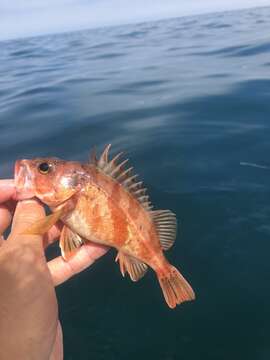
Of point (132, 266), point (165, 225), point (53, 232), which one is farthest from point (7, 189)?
point (165, 225)

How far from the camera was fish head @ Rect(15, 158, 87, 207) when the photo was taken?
13.7 feet

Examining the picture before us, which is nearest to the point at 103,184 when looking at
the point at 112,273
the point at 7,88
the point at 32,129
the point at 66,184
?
the point at 66,184

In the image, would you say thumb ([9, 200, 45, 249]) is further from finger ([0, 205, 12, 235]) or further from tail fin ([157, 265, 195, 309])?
tail fin ([157, 265, 195, 309])

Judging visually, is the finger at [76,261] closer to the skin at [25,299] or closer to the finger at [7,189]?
the skin at [25,299]

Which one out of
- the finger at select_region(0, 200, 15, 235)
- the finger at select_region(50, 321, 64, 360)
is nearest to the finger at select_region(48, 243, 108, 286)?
the finger at select_region(50, 321, 64, 360)

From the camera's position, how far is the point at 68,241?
4.45 meters

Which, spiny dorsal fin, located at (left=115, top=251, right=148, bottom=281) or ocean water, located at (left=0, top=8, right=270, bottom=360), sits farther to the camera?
ocean water, located at (left=0, top=8, right=270, bottom=360)

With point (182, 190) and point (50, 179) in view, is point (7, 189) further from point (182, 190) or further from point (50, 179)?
point (182, 190)

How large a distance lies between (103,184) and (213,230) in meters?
2.89

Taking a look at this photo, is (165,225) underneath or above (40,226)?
underneath

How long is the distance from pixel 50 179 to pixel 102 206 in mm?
659

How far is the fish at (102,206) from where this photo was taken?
4188 millimetres

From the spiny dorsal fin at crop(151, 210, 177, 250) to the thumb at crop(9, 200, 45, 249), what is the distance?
134 centimetres

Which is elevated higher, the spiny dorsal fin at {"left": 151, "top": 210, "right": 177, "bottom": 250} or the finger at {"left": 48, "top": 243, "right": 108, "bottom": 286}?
the spiny dorsal fin at {"left": 151, "top": 210, "right": 177, "bottom": 250}
